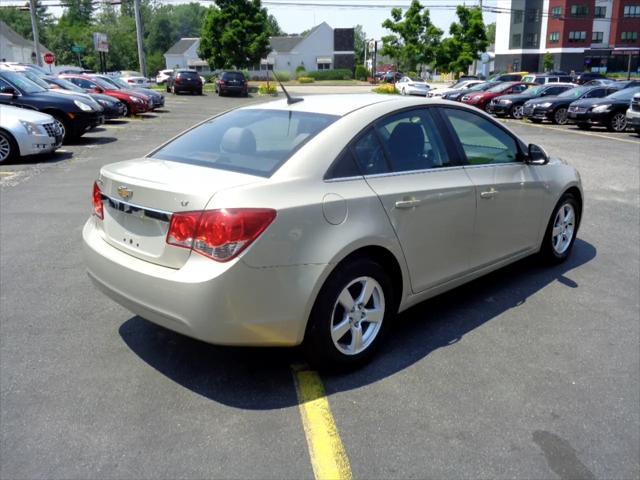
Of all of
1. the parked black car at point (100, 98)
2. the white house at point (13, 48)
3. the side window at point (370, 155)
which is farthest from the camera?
the white house at point (13, 48)

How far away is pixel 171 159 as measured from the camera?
3.95 meters

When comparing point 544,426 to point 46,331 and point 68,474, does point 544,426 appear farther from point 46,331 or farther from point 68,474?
point 46,331

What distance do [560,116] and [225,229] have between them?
2289 centimetres

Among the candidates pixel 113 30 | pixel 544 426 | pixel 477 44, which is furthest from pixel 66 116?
pixel 113 30

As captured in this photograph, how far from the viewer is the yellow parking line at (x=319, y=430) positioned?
283 centimetres

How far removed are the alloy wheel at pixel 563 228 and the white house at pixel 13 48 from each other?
68.7 m

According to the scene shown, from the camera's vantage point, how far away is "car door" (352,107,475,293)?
3803 millimetres

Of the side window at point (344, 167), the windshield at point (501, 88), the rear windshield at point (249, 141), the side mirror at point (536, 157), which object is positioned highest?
the rear windshield at point (249, 141)

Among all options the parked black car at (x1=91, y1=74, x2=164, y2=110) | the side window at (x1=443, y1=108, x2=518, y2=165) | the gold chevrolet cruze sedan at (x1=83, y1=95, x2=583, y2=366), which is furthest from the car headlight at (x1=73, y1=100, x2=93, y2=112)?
the side window at (x1=443, y1=108, x2=518, y2=165)

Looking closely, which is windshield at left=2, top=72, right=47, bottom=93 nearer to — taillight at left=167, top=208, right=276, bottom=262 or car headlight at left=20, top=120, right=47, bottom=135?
car headlight at left=20, top=120, right=47, bottom=135

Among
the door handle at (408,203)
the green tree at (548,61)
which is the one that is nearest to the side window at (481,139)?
the door handle at (408,203)

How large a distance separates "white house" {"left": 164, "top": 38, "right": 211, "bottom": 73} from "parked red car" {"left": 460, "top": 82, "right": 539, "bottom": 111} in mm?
73187

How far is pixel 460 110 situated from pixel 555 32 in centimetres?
7948

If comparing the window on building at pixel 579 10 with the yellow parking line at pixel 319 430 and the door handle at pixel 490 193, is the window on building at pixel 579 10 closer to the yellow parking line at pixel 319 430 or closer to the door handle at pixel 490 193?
the door handle at pixel 490 193
